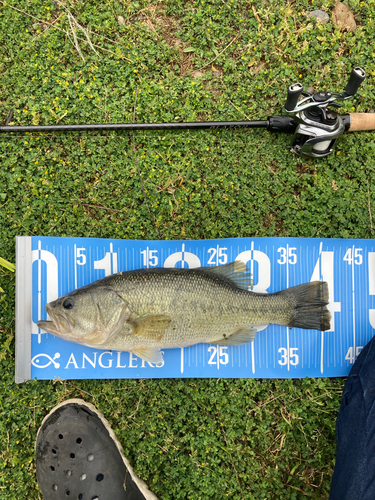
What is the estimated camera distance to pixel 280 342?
3.41 metres

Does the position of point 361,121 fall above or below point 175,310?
above

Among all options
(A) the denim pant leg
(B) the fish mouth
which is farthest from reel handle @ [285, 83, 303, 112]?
(B) the fish mouth

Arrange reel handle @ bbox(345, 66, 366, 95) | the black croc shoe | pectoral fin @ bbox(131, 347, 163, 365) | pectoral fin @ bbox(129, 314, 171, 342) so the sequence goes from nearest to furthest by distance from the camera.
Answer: reel handle @ bbox(345, 66, 366, 95) → pectoral fin @ bbox(129, 314, 171, 342) → pectoral fin @ bbox(131, 347, 163, 365) → the black croc shoe

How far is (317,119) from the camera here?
3.10 metres

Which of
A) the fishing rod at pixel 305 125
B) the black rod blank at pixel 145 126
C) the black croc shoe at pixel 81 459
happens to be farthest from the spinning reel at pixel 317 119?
the black croc shoe at pixel 81 459

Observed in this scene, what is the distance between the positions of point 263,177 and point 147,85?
62.1 inches

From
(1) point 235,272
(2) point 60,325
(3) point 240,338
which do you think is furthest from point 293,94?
(2) point 60,325

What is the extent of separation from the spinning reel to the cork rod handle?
65 millimetres

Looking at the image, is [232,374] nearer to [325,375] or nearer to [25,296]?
[325,375]

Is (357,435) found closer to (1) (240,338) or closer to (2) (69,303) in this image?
(1) (240,338)

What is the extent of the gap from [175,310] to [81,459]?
184 cm

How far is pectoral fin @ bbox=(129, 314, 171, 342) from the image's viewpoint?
2928 millimetres

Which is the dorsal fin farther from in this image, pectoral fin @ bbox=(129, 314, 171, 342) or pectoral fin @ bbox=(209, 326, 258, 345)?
pectoral fin @ bbox=(129, 314, 171, 342)

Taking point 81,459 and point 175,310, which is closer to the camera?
point 175,310
